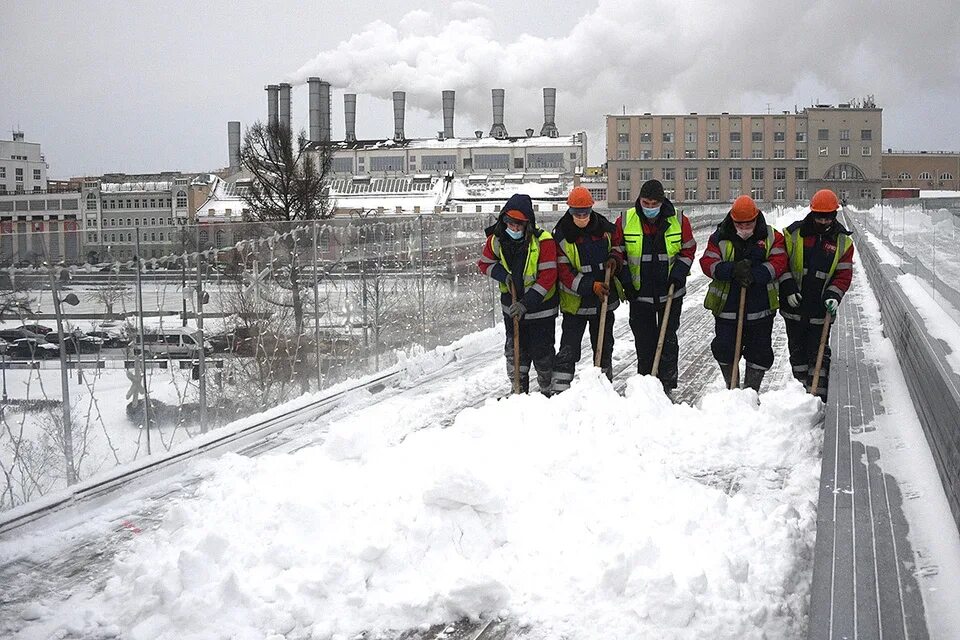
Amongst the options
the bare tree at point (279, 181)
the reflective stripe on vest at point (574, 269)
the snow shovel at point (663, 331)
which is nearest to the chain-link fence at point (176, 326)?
the reflective stripe on vest at point (574, 269)

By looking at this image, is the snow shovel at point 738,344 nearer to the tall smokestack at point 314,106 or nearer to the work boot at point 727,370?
the work boot at point 727,370

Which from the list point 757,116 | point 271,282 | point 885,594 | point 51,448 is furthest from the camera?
point 757,116

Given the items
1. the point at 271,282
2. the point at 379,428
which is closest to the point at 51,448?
the point at 379,428

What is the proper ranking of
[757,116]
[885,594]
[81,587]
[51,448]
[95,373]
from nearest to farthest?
1. [885,594]
2. [81,587]
3. [51,448]
4. [95,373]
5. [757,116]

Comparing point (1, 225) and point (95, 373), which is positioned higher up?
point (1, 225)

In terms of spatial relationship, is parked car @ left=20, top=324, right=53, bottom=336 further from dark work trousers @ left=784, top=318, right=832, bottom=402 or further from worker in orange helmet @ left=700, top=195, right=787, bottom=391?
dark work trousers @ left=784, top=318, right=832, bottom=402

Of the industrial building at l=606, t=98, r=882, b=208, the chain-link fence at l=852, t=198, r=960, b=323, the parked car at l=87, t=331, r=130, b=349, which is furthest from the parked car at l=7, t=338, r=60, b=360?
the industrial building at l=606, t=98, r=882, b=208

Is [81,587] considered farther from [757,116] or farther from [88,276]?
[757,116]

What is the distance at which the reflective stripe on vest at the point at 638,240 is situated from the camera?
31.1ft

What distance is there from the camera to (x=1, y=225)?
25.1 feet

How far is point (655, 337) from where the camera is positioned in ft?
32.3

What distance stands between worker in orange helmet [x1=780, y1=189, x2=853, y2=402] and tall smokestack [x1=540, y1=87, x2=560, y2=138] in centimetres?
10284

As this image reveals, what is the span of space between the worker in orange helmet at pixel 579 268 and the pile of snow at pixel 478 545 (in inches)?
85.0

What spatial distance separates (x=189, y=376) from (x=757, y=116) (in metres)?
99.0
